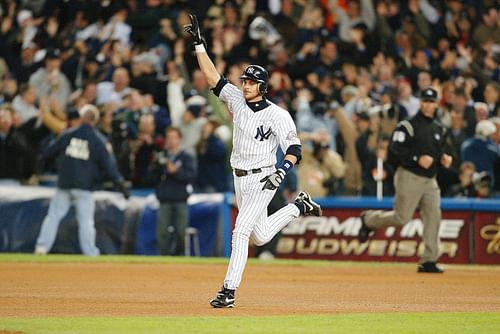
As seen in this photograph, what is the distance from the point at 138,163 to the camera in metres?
23.6

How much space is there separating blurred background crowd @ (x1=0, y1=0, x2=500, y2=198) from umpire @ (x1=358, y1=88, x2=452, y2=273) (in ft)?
9.90

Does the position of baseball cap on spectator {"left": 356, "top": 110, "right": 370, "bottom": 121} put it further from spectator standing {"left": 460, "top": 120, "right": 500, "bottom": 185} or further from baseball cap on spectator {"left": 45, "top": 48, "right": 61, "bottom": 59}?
baseball cap on spectator {"left": 45, "top": 48, "right": 61, "bottom": 59}

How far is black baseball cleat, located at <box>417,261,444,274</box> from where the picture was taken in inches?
717

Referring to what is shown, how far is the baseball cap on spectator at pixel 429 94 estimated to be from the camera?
1789 centimetres

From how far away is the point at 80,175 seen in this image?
21.9 meters

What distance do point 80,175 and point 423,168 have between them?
6.71 meters

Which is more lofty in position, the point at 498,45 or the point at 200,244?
the point at 498,45

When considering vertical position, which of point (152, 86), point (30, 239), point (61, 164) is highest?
point (152, 86)

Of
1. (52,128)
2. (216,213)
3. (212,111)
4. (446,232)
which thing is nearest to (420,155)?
(446,232)

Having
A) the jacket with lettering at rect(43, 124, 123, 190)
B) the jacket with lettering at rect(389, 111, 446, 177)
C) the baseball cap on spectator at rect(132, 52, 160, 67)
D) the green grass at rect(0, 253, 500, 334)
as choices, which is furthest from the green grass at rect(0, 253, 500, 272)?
the green grass at rect(0, 253, 500, 334)

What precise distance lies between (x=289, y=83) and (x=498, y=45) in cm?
458

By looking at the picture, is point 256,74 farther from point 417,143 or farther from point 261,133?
point 417,143

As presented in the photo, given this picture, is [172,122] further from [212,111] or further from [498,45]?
[498,45]

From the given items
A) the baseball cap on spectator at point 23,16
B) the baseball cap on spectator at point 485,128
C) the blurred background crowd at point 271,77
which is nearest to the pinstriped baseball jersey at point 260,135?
the blurred background crowd at point 271,77
